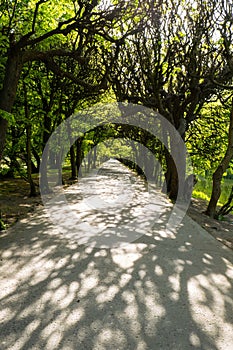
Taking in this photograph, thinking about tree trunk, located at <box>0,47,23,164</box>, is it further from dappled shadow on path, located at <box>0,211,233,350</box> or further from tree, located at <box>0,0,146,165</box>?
dappled shadow on path, located at <box>0,211,233,350</box>

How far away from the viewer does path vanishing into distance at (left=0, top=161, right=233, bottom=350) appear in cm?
392

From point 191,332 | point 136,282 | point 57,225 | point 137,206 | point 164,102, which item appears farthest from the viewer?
point 164,102

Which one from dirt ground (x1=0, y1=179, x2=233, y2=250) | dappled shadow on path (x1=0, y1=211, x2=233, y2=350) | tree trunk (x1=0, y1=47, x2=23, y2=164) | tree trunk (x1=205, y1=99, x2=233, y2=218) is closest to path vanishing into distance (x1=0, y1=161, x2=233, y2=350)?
dappled shadow on path (x1=0, y1=211, x2=233, y2=350)

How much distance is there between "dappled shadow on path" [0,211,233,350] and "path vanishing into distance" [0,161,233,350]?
0.05 feet

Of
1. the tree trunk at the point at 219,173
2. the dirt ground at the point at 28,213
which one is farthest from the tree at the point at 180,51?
the dirt ground at the point at 28,213

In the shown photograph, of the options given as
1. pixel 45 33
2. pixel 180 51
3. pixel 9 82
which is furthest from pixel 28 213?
pixel 180 51

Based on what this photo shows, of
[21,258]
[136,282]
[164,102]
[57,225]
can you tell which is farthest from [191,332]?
[164,102]

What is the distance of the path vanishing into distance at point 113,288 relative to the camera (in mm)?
3918

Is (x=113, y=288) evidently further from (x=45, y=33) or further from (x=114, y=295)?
(x=45, y=33)

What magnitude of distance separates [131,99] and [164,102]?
204 centimetres

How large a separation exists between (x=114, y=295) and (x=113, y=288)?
0.26 metres

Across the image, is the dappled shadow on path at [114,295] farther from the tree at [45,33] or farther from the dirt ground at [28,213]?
the tree at [45,33]

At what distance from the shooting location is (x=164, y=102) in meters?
16.6

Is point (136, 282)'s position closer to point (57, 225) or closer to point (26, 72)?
point (57, 225)
